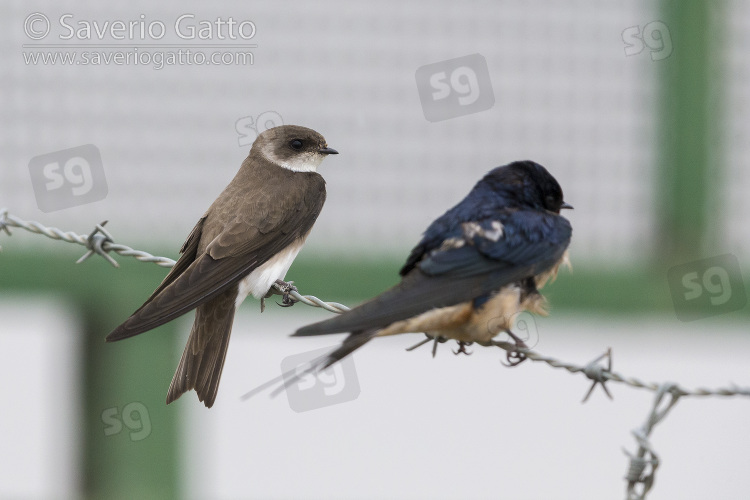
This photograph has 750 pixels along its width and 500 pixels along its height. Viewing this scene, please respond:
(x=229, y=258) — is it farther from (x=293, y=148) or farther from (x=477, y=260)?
(x=293, y=148)

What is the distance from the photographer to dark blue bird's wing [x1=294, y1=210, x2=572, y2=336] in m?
2.55

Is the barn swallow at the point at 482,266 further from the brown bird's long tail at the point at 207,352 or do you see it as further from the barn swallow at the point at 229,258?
the brown bird's long tail at the point at 207,352

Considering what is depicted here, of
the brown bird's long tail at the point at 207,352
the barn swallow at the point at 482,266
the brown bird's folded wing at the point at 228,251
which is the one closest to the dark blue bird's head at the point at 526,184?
the barn swallow at the point at 482,266

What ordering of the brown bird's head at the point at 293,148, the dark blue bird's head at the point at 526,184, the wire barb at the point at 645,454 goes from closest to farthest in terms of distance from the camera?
the wire barb at the point at 645,454
the dark blue bird's head at the point at 526,184
the brown bird's head at the point at 293,148

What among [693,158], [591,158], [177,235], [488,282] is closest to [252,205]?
[488,282]

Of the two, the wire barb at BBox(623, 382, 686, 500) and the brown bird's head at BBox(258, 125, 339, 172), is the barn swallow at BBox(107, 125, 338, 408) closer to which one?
the brown bird's head at BBox(258, 125, 339, 172)

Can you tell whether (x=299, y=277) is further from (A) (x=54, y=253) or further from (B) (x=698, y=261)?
(B) (x=698, y=261)

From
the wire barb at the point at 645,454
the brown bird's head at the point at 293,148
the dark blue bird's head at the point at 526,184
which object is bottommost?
the wire barb at the point at 645,454

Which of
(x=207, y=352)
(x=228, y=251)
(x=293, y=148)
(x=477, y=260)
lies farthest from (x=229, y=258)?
(x=293, y=148)

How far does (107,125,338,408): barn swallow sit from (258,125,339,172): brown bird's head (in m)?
0.14

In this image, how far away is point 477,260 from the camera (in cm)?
278

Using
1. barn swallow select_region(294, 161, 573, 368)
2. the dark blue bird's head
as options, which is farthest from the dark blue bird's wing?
the dark blue bird's head

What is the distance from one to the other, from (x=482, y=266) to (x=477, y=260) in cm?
2

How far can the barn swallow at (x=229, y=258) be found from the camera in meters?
2.99
